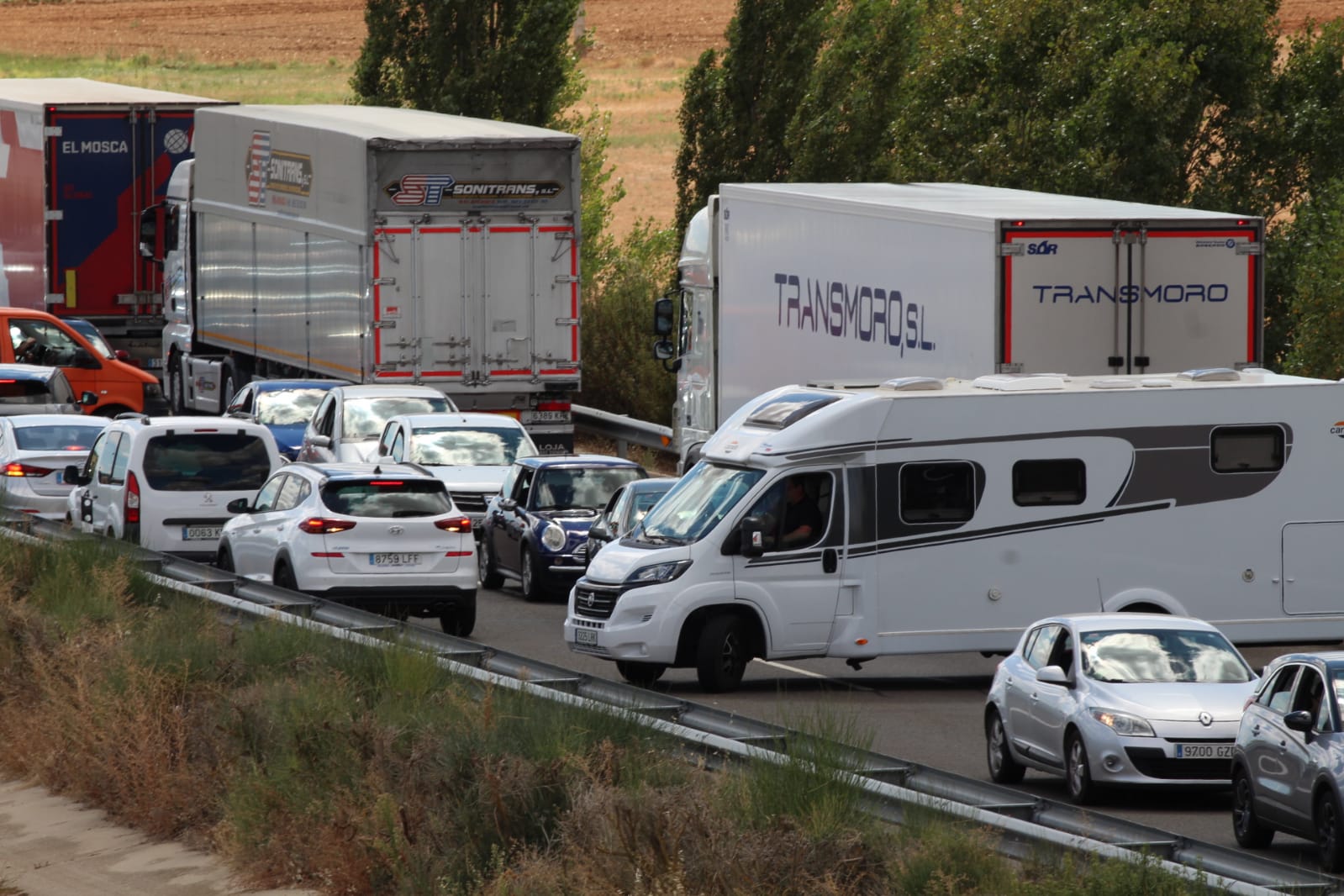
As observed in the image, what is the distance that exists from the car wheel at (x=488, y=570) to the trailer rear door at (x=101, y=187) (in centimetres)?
1622

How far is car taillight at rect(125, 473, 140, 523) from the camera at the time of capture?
2408 centimetres

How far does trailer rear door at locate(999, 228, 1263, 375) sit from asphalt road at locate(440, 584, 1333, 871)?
2998 mm

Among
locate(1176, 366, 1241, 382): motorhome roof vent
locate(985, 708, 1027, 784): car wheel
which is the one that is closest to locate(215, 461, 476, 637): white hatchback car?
locate(985, 708, 1027, 784): car wheel

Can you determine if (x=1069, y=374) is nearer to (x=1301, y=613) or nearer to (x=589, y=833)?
(x=1301, y=613)

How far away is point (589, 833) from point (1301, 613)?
1086 centimetres

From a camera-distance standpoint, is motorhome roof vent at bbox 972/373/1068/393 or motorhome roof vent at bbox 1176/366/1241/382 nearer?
motorhome roof vent at bbox 972/373/1068/393

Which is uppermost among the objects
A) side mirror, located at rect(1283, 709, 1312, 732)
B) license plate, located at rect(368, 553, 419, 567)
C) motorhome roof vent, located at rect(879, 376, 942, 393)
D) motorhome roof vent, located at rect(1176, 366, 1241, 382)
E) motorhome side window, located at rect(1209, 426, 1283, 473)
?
motorhome roof vent, located at rect(1176, 366, 1241, 382)

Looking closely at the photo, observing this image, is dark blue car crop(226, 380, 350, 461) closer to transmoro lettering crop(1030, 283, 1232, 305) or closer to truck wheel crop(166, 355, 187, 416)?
truck wheel crop(166, 355, 187, 416)

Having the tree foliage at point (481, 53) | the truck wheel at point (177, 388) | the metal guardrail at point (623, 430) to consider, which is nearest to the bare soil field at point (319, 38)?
the tree foliage at point (481, 53)

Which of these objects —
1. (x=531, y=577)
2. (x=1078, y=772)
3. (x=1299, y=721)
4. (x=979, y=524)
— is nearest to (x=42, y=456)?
(x=531, y=577)

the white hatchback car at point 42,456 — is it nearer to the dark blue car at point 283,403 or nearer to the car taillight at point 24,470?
the car taillight at point 24,470

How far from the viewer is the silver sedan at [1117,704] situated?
15.1 metres

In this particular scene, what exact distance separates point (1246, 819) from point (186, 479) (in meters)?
13.4

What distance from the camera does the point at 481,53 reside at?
44.4 meters
